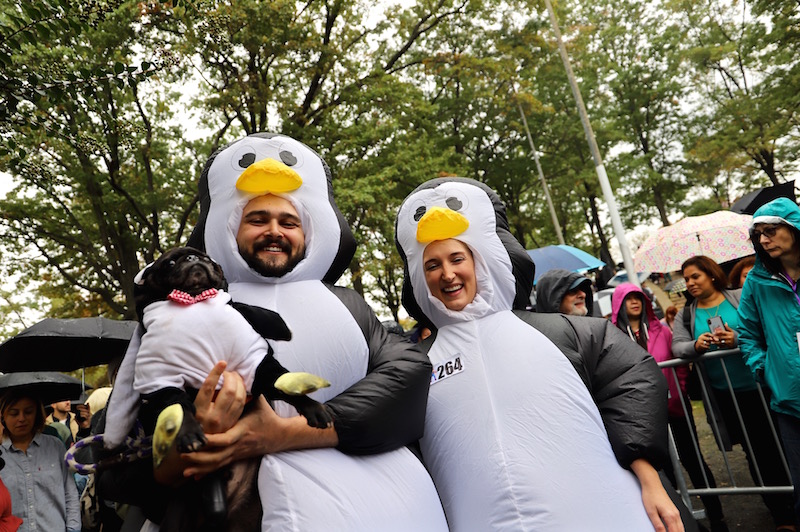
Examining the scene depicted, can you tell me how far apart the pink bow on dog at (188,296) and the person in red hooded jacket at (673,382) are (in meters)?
3.48

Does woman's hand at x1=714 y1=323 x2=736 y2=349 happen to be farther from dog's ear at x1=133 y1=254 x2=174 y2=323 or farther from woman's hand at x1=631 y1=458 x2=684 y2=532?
dog's ear at x1=133 y1=254 x2=174 y2=323

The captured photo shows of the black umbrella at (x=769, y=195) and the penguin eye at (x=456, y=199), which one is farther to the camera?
the black umbrella at (x=769, y=195)

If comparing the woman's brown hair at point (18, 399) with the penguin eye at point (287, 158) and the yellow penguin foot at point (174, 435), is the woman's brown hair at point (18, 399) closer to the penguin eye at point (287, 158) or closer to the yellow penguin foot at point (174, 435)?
the penguin eye at point (287, 158)

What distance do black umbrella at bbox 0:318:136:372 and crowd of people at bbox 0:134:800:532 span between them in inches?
143

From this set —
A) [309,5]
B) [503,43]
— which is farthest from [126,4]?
[503,43]

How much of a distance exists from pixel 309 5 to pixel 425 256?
10.1 m

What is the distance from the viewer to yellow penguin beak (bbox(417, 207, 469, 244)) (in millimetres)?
2523

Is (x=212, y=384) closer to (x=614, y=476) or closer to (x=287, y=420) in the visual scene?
(x=287, y=420)

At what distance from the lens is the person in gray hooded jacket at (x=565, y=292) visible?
15.4 feet

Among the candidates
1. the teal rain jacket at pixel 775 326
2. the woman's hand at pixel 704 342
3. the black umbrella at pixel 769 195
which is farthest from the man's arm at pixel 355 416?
the black umbrella at pixel 769 195

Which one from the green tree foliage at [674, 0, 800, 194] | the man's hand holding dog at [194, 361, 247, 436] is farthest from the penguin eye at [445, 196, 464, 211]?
the green tree foliage at [674, 0, 800, 194]

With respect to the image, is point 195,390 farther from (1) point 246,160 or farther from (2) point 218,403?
(1) point 246,160

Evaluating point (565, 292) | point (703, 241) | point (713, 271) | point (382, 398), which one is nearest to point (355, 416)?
point (382, 398)

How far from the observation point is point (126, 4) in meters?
8.85
